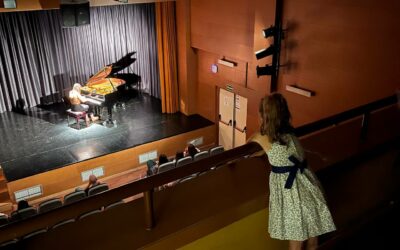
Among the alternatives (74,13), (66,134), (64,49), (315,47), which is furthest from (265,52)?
(64,49)

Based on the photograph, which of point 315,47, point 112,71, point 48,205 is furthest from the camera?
point 112,71

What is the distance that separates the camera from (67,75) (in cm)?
1275

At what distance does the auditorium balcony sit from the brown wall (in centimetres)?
303

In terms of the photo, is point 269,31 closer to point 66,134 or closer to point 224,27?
point 224,27

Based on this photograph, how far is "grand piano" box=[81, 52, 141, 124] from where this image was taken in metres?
11.4

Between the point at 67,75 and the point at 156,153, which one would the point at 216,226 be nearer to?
the point at 156,153

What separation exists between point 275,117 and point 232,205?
66 centimetres

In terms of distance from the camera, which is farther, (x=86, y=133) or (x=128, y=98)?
(x=128, y=98)

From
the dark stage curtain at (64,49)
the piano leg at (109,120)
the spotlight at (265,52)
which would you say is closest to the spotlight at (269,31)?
the spotlight at (265,52)

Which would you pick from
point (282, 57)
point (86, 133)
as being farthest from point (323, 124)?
point (86, 133)

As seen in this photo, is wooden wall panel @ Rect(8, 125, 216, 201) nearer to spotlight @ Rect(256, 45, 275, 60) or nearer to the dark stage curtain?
the dark stage curtain

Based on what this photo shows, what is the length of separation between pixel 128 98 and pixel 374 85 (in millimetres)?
8038

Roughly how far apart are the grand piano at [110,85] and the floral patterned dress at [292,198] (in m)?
9.13

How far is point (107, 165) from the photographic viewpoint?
977 cm
